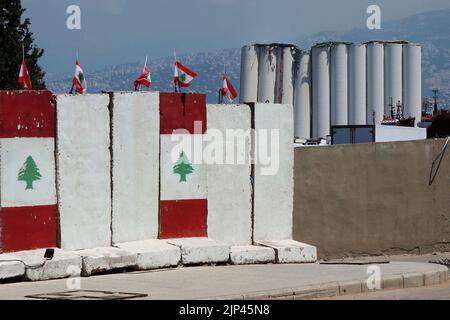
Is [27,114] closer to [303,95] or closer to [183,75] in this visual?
[183,75]

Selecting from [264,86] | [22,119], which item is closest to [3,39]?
[264,86]

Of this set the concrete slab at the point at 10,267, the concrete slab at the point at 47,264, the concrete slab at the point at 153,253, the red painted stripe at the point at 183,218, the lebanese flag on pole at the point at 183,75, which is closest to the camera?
the concrete slab at the point at 10,267

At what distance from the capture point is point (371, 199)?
19.2m

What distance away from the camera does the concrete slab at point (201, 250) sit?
49.5 ft

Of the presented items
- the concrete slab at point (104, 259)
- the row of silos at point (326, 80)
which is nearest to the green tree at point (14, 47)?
the row of silos at point (326, 80)

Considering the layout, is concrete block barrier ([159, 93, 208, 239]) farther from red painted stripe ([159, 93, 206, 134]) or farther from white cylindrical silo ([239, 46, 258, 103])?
white cylindrical silo ([239, 46, 258, 103])

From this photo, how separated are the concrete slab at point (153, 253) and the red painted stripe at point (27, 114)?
2.06m

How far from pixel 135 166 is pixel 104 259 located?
1.63 metres

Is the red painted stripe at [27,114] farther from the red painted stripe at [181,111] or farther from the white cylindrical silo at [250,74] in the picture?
the white cylindrical silo at [250,74]

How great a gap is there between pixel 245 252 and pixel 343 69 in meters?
73.6

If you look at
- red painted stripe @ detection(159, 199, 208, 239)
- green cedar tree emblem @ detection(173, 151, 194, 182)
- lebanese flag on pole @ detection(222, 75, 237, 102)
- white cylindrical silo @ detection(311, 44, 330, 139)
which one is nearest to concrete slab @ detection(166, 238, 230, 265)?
red painted stripe @ detection(159, 199, 208, 239)

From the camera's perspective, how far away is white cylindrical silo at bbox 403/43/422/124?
299ft

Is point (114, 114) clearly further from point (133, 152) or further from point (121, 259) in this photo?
point (121, 259)

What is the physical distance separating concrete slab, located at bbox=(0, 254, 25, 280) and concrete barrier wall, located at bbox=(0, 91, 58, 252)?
237mm
